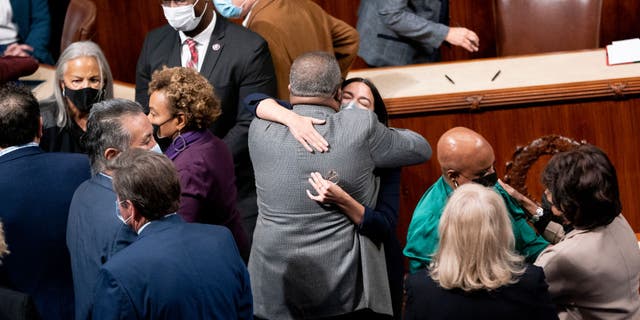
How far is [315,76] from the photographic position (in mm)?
2916

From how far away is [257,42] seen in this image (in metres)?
3.75

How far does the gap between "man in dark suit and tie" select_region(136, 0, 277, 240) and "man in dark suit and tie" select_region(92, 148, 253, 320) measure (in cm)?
123

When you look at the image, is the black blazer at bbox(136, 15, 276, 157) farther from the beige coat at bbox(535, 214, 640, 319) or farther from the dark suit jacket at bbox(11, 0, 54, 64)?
the dark suit jacket at bbox(11, 0, 54, 64)

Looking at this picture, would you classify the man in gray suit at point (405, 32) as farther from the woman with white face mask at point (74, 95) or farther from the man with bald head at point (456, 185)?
the man with bald head at point (456, 185)

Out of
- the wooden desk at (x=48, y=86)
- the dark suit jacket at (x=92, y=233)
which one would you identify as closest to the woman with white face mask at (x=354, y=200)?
the dark suit jacket at (x=92, y=233)

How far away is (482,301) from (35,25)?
3469mm

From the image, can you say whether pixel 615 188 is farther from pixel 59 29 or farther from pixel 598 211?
pixel 59 29

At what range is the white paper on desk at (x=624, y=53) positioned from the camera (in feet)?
Answer: 14.2

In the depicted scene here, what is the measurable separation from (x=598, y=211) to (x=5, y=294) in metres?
1.61

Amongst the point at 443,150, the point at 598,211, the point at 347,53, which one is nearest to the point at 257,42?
Answer: the point at 347,53

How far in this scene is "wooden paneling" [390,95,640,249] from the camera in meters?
4.05

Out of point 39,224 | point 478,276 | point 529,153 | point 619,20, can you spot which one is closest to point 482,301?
point 478,276

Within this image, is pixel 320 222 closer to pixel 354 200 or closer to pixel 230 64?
pixel 354 200

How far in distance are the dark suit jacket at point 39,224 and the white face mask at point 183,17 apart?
0.92 m
